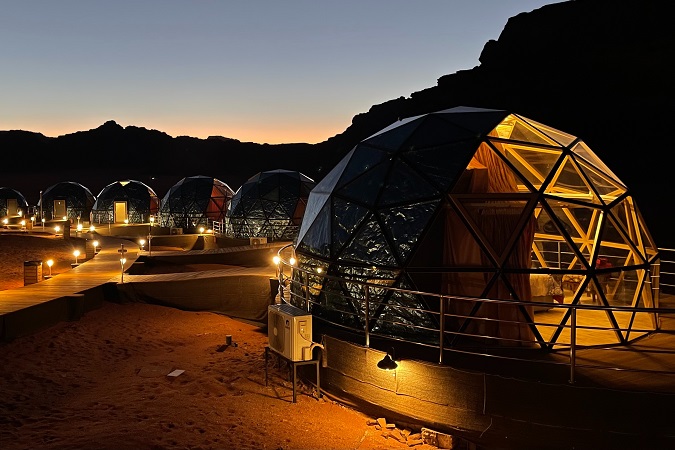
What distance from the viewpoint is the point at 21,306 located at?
11.7 meters

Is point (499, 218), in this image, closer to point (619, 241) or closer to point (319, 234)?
point (619, 241)

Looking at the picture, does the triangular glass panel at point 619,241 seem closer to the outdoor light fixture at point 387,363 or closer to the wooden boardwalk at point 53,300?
the outdoor light fixture at point 387,363

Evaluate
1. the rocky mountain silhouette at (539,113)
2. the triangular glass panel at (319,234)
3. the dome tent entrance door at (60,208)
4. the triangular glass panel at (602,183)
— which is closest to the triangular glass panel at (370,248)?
the triangular glass panel at (319,234)

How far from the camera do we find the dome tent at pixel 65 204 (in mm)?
43469

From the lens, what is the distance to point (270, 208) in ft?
90.0

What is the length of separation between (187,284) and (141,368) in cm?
499

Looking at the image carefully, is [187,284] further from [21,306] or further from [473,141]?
[473,141]

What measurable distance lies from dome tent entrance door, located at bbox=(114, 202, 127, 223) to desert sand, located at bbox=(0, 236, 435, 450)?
92.8 feet

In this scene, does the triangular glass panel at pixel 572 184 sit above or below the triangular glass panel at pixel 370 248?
above

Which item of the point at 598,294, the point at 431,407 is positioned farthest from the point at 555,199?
the point at 431,407

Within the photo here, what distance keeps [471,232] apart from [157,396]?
5117 millimetres

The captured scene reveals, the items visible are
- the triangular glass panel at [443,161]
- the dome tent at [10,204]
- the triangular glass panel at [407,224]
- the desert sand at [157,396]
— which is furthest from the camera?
the dome tent at [10,204]

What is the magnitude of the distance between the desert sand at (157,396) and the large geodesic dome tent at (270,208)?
13930 millimetres

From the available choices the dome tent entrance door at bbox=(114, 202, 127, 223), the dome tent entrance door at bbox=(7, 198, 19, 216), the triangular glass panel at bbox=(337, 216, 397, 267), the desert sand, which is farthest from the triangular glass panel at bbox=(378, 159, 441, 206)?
the dome tent entrance door at bbox=(7, 198, 19, 216)
